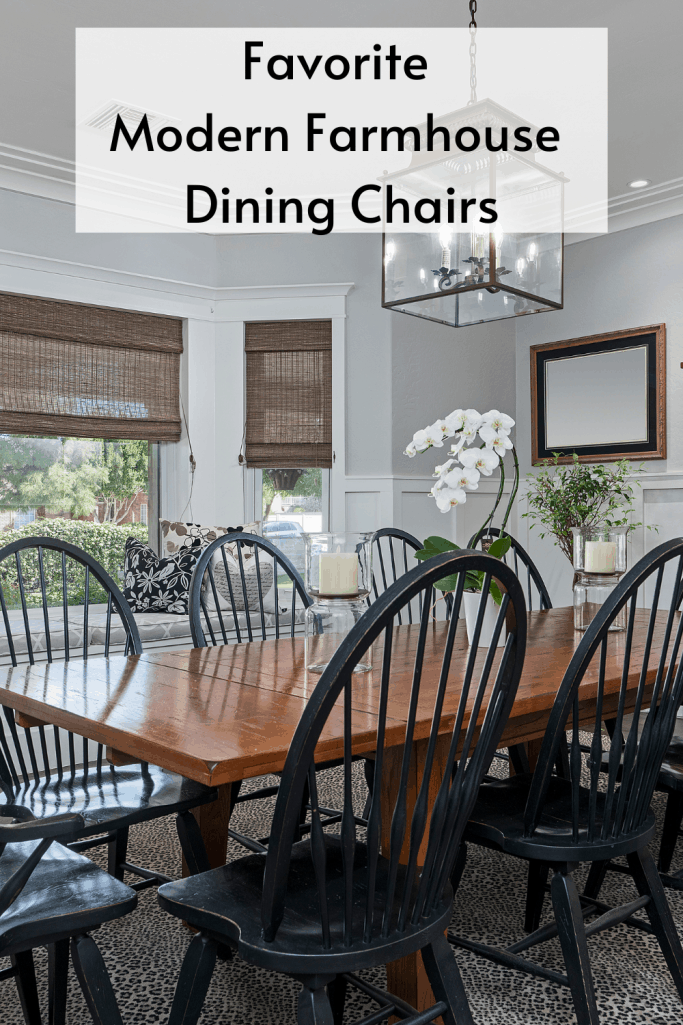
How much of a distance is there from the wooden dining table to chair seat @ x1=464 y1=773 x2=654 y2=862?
15 cm

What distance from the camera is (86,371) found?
14.4 feet

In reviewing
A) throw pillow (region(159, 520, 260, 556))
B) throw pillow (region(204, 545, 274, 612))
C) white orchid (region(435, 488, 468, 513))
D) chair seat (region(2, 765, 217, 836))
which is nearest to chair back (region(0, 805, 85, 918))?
chair seat (region(2, 765, 217, 836))

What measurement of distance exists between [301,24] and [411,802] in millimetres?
2755

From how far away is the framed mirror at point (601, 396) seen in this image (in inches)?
184

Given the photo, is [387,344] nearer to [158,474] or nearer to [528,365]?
[528,365]

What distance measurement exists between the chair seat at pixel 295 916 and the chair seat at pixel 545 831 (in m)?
0.25

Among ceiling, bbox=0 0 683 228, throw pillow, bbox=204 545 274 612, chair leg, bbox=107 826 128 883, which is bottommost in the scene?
chair leg, bbox=107 826 128 883

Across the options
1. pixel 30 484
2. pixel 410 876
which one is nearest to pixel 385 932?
pixel 410 876

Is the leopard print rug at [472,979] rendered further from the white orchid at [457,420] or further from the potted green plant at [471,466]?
the white orchid at [457,420]

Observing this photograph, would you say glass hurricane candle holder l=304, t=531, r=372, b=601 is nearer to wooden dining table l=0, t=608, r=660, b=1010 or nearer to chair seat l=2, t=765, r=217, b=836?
wooden dining table l=0, t=608, r=660, b=1010

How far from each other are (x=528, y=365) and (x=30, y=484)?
3137 mm

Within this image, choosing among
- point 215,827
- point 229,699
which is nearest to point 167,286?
point 215,827

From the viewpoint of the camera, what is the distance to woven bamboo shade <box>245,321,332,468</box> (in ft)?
15.6

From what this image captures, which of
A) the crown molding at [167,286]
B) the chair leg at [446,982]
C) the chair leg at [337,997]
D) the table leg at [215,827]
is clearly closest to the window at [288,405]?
the crown molding at [167,286]
